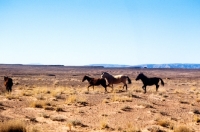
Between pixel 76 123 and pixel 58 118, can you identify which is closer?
pixel 76 123

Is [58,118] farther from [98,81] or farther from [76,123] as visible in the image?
[98,81]

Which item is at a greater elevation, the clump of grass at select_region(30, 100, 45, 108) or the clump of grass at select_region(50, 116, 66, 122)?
the clump of grass at select_region(30, 100, 45, 108)

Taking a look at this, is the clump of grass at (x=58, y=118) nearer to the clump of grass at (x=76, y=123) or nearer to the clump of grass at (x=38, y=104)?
the clump of grass at (x=76, y=123)

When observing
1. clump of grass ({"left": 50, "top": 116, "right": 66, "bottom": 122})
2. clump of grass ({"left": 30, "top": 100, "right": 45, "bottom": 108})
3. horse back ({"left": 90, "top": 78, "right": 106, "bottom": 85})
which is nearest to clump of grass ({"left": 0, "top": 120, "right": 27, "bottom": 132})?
clump of grass ({"left": 50, "top": 116, "right": 66, "bottom": 122})

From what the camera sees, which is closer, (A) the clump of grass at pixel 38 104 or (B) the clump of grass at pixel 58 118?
(B) the clump of grass at pixel 58 118

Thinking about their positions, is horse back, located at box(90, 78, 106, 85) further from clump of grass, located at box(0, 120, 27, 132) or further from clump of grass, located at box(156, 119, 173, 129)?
clump of grass, located at box(0, 120, 27, 132)

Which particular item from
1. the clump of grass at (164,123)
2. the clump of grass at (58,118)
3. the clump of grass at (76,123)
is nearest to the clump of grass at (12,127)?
the clump of grass at (76,123)

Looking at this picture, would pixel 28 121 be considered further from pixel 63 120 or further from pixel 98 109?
pixel 98 109

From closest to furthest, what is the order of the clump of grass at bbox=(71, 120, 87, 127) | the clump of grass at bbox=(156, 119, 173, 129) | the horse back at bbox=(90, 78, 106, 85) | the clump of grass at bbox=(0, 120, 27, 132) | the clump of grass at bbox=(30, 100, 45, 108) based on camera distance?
the clump of grass at bbox=(0, 120, 27, 132)
the clump of grass at bbox=(71, 120, 87, 127)
the clump of grass at bbox=(156, 119, 173, 129)
the clump of grass at bbox=(30, 100, 45, 108)
the horse back at bbox=(90, 78, 106, 85)

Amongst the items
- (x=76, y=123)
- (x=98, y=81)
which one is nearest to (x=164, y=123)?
(x=76, y=123)

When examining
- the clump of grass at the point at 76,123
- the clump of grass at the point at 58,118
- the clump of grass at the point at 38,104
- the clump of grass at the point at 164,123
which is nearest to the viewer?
the clump of grass at the point at 76,123

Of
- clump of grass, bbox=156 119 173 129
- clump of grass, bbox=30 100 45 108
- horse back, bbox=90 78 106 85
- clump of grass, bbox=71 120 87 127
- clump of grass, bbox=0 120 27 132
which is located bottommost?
clump of grass, bbox=156 119 173 129

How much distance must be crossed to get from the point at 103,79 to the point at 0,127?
16320mm

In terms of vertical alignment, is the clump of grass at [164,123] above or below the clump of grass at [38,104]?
below
